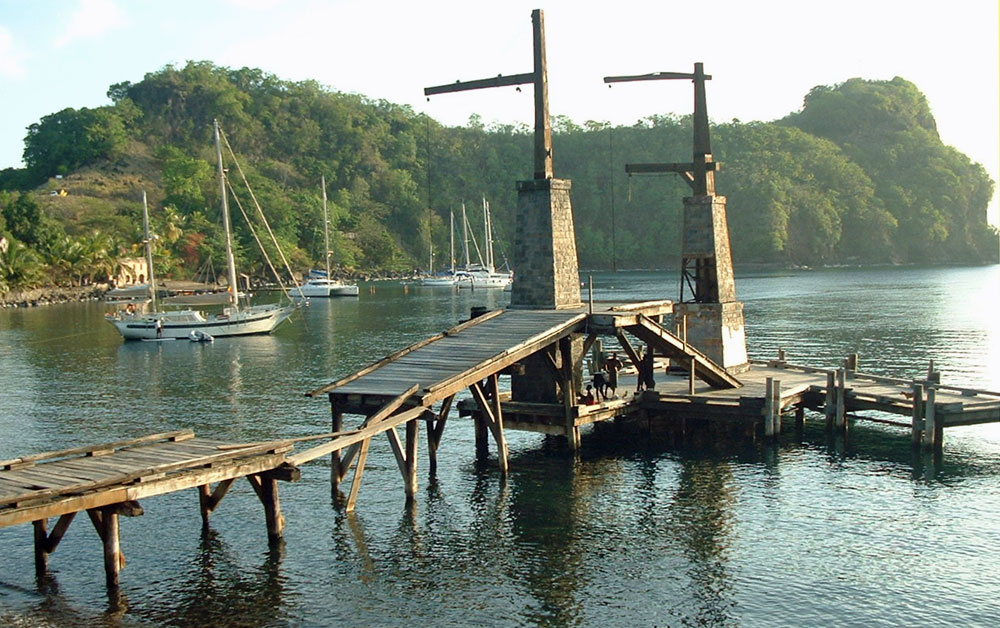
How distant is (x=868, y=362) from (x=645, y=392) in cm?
2906

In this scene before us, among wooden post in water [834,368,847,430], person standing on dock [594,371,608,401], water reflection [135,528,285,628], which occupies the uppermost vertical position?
person standing on dock [594,371,608,401]

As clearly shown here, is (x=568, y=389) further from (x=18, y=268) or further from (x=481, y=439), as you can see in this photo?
(x=18, y=268)

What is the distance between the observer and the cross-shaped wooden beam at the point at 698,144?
4241 cm

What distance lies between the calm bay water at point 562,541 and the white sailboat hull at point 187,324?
35.7 m

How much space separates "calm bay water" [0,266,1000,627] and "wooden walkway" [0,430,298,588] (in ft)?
3.73

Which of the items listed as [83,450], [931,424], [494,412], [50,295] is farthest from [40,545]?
[50,295]

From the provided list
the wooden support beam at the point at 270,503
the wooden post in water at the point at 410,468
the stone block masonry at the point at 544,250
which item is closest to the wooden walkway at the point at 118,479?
the wooden support beam at the point at 270,503

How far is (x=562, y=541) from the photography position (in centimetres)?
2678

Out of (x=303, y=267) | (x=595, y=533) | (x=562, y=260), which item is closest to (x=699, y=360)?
(x=562, y=260)

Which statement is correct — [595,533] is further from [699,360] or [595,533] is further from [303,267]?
[303,267]

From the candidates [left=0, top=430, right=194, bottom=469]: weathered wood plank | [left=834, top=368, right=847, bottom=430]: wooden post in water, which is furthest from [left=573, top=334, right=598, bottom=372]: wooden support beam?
[left=0, top=430, right=194, bottom=469]: weathered wood plank

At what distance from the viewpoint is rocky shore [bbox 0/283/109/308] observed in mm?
127312

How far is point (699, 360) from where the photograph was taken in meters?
38.1

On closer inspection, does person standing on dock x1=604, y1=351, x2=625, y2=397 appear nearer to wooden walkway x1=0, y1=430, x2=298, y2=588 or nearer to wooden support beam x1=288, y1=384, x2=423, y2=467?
wooden support beam x1=288, y1=384, x2=423, y2=467
